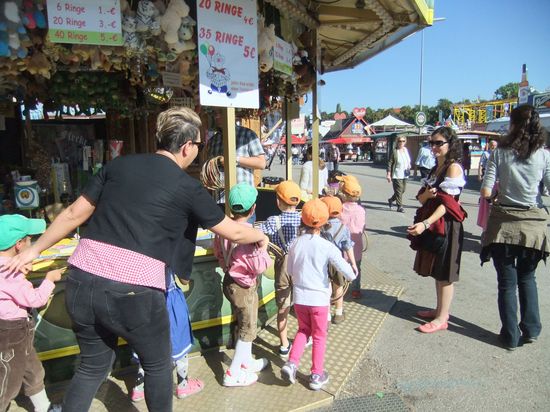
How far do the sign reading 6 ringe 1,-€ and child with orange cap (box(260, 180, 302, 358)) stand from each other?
234cm

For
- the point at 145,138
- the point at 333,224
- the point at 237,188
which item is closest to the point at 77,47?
the point at 237,188

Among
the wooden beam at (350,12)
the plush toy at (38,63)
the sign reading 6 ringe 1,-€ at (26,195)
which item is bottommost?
the sign reading 6 ringe 1,-€ at (26,195)

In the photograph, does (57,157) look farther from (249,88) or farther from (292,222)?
(292,222)

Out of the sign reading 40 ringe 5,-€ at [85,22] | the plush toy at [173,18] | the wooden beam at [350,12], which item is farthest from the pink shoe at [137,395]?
the wooden beam at [350,12]

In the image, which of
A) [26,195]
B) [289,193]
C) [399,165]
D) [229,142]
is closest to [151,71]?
[229,142]

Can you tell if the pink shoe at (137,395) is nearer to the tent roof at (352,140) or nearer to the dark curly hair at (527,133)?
the dark curly hair at (527,133)

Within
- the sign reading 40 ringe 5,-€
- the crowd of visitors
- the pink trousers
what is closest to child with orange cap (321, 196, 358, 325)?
the crowd of visitors

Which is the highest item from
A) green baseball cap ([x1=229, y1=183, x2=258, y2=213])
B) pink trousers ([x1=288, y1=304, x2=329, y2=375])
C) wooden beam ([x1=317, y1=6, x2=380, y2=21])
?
wooden beam ([x1=317, y1=6, x2=380, y2=21])

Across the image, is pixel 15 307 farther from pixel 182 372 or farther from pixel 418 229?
pixel 418 229

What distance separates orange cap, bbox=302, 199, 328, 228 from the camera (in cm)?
273

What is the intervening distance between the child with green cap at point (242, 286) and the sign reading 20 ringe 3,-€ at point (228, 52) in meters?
0.82

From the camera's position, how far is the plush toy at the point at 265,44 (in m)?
3.62

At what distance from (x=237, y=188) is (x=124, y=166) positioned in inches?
34.9

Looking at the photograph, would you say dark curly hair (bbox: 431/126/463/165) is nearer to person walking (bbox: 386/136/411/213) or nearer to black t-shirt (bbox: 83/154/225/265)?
black t-shirt (bbox: 83/154/225/265)
